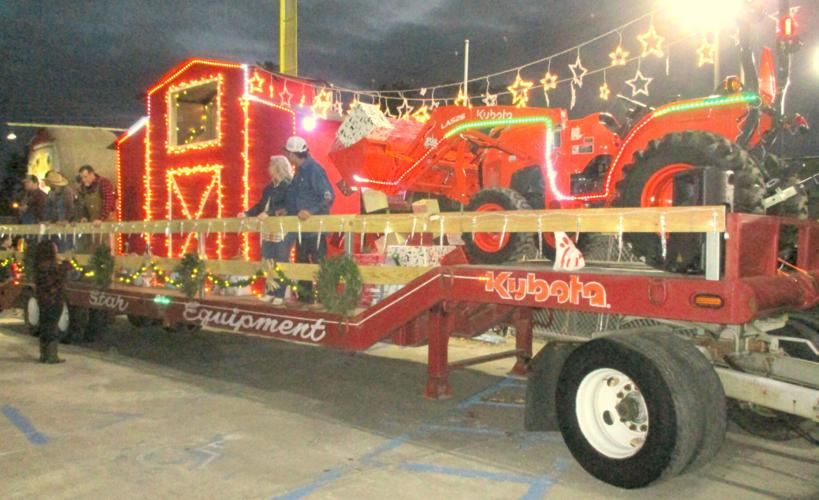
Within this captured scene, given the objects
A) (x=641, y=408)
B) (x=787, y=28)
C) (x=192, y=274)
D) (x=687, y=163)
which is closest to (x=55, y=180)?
(x=192, y=274)

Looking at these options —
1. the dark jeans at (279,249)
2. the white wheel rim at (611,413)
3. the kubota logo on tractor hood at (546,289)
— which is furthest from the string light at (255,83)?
the white wheel rim at (611,413)

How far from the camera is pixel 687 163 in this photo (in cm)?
496

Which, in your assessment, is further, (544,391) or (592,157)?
(592,157)

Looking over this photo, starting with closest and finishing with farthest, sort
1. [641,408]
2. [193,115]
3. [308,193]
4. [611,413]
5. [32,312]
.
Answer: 1. [641,408]
2. [611,413]
3. [308,193]
4. [32,312]
5. [193,115]

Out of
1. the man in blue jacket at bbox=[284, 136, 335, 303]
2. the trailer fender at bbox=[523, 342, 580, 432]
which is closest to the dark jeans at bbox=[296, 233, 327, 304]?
the man in blue jacket at bbox=[284, 136, 335, 303]

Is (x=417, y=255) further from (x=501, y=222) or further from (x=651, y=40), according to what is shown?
(x=651, y=40)

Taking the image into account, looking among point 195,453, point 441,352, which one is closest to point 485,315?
point 441,352

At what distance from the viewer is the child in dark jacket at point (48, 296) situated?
26.6ft

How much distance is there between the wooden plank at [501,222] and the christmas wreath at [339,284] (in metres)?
0.35

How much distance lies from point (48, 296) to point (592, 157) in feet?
21.2

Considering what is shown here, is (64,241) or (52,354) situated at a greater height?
(64,241)

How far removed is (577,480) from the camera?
4465mm

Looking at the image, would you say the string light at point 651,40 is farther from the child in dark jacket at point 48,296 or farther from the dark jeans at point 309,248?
the child in dark jacket at point 48,296

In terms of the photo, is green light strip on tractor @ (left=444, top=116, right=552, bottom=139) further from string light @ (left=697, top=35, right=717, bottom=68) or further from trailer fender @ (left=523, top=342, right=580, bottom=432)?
string light @ (left=697, top=35, right=717, bottom=68)
